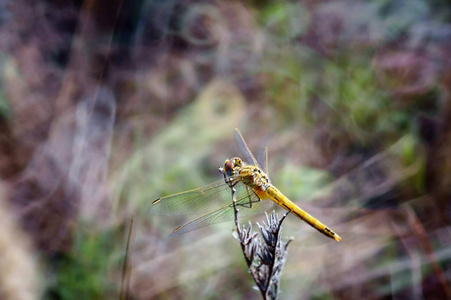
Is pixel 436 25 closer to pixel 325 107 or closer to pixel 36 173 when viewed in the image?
pixel 325 107

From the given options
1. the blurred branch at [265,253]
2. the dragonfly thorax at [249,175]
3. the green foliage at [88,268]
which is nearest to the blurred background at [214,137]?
A: the green foliage at [88,268]

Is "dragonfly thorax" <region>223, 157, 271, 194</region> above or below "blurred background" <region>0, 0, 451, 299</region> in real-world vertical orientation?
below

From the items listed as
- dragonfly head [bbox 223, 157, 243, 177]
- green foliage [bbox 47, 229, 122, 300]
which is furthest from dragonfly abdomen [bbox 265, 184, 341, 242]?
green foliage [bbox 47, 229, 122, 300]

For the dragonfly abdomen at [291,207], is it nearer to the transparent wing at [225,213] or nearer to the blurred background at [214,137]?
the transparent wing at [225,213]

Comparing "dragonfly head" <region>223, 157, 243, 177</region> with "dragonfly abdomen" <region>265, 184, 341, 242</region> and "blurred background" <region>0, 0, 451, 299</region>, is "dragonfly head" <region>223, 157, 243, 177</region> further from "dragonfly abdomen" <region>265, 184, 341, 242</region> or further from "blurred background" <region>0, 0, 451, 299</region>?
"blurred background" <region>0, 0, 451, 299</region>

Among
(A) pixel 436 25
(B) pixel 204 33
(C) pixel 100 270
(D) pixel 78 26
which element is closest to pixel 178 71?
(B) pixel 204 33
